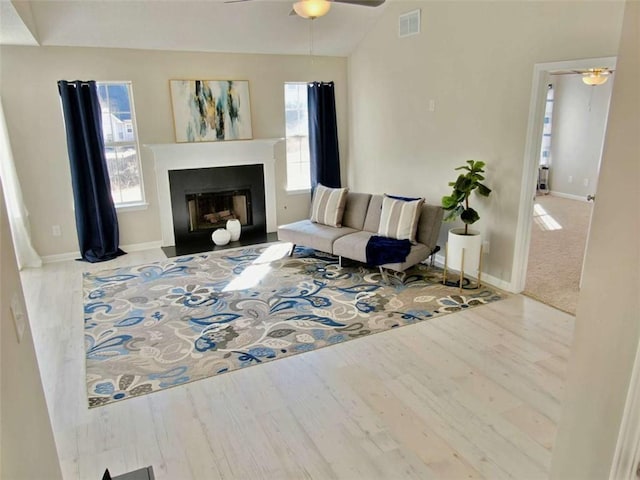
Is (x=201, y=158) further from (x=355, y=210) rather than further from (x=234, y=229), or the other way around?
(x=355, y=210)

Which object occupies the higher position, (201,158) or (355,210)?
(201,158)

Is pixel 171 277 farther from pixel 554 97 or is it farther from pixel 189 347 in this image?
pixel 554 97

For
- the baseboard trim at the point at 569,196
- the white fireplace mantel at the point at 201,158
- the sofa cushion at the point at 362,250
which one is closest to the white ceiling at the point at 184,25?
the white fireplace mantel at the point at 201,158

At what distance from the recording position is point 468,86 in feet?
16.3

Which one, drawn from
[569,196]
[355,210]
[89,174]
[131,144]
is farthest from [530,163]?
[569,196]

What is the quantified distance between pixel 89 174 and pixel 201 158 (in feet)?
4.65

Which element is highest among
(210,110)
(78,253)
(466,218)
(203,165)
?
(210,110)

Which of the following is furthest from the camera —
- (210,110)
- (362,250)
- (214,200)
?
(214,200)

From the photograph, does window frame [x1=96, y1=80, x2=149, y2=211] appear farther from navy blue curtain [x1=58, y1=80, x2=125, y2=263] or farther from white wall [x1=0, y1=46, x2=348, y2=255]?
navy blue curtain [x1=58, y1=80, x2=125, y2=263]

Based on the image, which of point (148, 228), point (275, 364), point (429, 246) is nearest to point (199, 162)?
point (148, 228)

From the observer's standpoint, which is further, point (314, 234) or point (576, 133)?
point (576, 133)

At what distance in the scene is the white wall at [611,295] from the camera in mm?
1231

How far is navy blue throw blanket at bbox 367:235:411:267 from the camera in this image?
4.82m

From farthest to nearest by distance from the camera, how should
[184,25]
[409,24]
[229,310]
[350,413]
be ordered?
[409,24] < [184,25] < [229,310] < [350,413]
